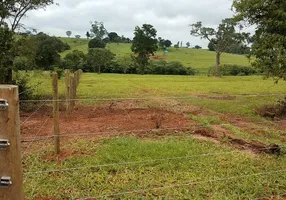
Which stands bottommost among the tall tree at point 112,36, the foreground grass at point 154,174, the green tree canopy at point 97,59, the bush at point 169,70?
the foreground grass at point 154,174

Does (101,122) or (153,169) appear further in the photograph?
(101,122)

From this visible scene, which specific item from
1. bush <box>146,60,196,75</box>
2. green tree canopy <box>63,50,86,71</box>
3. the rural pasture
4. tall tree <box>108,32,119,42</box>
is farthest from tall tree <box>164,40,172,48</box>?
the rural pasture

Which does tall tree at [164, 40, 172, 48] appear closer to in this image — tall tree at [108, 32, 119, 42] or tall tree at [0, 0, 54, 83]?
tall tree at [108, 32, 119, 42]

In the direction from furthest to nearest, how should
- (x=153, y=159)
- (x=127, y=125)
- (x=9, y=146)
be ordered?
1. (x=127, y=125)
2. (x=153, y=159)
3. (x=9, y=146)

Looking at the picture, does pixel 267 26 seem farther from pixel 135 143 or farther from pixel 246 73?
pixel 246 73

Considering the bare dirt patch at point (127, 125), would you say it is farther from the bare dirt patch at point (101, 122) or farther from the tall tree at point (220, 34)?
the tall tree at point (220, 34)

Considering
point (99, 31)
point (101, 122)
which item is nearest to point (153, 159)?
point (101, 122)

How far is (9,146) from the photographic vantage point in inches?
69.4

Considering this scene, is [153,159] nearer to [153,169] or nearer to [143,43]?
[153,169]

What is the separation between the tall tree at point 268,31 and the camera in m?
9.05

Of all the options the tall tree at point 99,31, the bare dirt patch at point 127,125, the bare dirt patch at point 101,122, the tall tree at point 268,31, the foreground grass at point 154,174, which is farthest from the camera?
the tall tree at point 99,31

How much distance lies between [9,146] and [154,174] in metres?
2.93

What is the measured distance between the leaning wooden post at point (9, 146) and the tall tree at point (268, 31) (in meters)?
8.72

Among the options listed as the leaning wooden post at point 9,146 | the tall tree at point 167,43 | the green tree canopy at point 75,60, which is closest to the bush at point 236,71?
the green tree canopy at point 75,60
